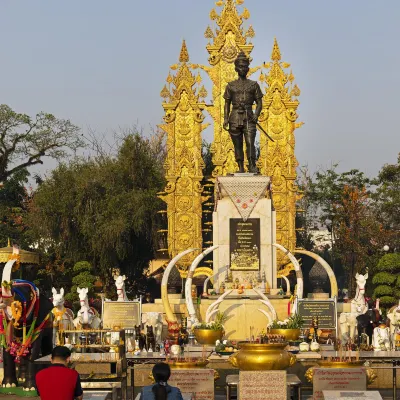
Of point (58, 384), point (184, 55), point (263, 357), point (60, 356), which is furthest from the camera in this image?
point (184, 55)

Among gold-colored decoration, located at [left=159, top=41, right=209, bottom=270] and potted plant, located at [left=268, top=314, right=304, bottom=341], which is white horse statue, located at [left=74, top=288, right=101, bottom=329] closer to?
potted plant, located at [left=268, top=314, right=304, bottom=341]

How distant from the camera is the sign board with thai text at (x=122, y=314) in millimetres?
26094

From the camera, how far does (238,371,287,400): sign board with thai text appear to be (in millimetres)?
15195

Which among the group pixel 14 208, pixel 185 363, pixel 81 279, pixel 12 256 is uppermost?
pixel 14 208

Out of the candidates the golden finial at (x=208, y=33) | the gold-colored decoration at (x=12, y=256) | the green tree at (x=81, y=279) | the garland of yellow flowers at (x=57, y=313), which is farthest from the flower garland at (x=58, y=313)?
the golden finial at (x=208, y=33)

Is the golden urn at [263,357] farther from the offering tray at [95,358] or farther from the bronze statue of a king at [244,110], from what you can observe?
the bronze statue of a king at [244,110]

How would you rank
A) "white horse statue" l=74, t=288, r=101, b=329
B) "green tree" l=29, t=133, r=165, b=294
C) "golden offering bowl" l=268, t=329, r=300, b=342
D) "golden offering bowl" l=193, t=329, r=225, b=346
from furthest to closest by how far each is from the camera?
"green tree" l=29, t=133, r=165, b=294 → "white horse statue" l=74, t=288, r=101, b=329 → "golden offering bowl" l=193, t=329, r=225, b=346 → "golden offering bowl" l=268, t=329, r=300, b=342

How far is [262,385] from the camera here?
50.0 feet

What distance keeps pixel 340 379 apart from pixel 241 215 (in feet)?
38.2

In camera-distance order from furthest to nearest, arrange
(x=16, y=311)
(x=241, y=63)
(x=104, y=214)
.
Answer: (x=104, y=214), (x=241, y=63), (x=16, y=311)

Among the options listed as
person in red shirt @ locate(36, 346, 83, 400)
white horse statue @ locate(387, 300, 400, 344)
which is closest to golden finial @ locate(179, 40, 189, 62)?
white horse statue @ locate(387, 300, 400, 344)

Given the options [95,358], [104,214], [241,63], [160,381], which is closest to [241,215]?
[241,63]

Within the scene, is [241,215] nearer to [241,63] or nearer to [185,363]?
[241,63]

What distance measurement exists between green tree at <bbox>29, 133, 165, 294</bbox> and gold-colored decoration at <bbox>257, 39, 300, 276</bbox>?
5880mm
